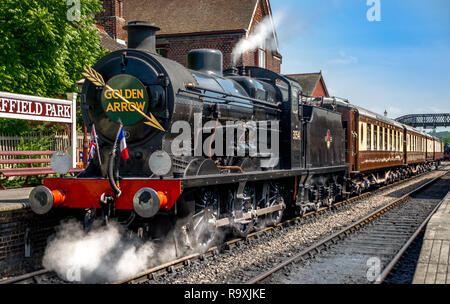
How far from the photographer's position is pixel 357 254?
7973 mm

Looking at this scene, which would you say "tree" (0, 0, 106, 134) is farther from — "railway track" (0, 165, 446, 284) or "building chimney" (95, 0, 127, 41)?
"building chimney" (95, 0, 127, 41)

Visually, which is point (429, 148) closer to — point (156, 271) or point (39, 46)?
point (39, 46)

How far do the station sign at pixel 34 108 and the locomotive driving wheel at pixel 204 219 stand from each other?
4.75 metres

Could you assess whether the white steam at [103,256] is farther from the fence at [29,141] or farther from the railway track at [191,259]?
the fence at [29,141]

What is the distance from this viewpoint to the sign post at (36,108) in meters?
9.56

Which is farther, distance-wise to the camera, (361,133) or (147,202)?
(361,133)

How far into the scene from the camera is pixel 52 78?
15016 mm

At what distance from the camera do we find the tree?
1379cm

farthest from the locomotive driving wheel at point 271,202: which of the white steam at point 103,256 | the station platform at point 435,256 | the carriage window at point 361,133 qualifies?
the carriage window at point 361,133

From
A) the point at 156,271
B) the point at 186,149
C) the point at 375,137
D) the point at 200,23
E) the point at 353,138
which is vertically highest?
the point at 200,23

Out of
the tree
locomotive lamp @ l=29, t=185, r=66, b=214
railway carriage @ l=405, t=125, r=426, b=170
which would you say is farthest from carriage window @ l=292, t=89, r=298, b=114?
railway carriage @ l=405, t=125, r=426, b=170

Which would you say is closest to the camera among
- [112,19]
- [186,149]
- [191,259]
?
[191,259]

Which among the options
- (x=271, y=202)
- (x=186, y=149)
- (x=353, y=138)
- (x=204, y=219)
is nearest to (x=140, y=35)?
(x=186, y=149)

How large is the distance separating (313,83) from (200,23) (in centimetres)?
1662
